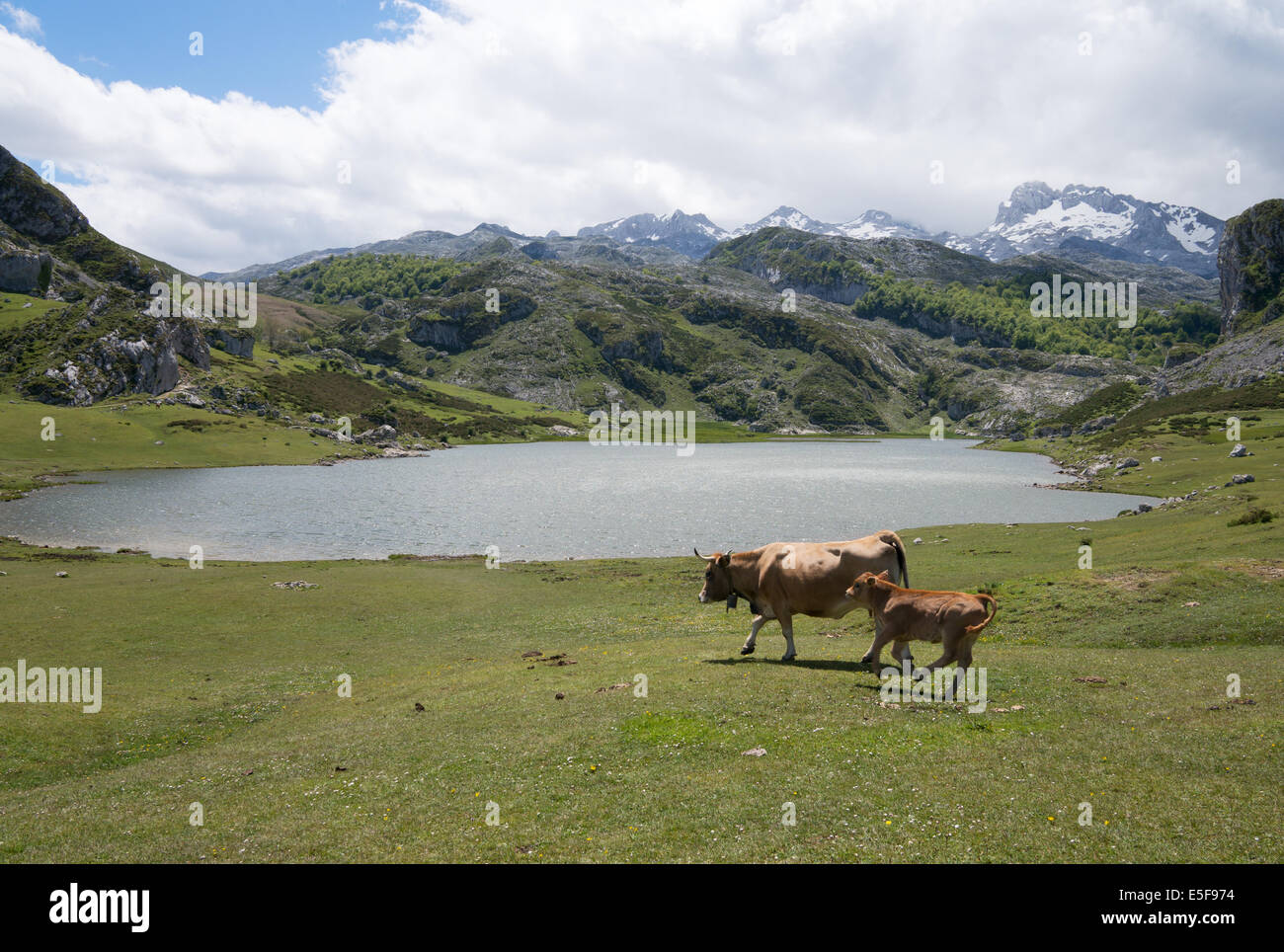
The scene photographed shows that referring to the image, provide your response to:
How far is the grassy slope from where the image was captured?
38.5ft

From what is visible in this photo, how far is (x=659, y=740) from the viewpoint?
16.8 meters

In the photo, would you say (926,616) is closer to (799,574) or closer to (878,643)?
(878,643)

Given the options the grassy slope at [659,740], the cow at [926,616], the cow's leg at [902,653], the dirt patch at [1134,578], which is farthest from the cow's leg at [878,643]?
the dirt patch at [1134,578]

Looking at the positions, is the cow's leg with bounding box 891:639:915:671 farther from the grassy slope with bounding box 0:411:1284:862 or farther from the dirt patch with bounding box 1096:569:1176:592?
the dirt patch with bounding box 1096:569:1176:592

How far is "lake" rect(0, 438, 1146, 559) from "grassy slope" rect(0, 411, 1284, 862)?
3778 cm

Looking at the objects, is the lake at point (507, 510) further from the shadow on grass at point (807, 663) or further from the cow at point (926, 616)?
the cow at point (926, 616)

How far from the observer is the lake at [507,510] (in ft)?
251

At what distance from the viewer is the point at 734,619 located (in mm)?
38469

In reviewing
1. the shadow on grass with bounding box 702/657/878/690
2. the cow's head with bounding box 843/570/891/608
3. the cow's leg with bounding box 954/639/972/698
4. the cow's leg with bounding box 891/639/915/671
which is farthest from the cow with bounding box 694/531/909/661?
the cow's leg with bounding box 954/639/972/698

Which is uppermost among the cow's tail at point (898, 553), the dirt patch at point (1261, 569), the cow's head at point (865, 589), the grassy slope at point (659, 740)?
the cow's tail at point (898, 553)

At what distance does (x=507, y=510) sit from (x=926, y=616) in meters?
90.3

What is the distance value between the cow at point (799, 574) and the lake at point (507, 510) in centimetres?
4597
